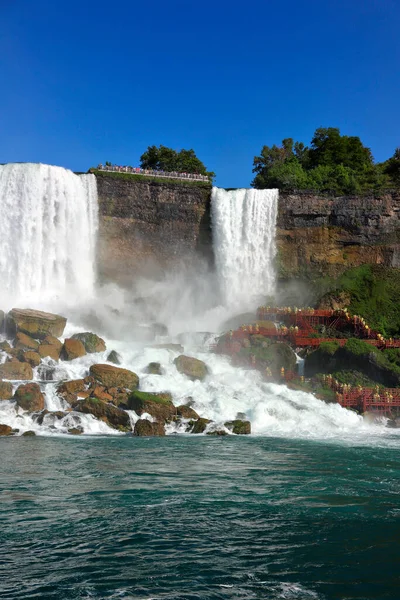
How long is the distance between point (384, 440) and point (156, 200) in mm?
27661

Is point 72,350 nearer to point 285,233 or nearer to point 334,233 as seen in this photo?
point 285,233

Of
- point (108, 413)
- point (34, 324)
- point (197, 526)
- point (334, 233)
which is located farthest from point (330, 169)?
point (197, 526)

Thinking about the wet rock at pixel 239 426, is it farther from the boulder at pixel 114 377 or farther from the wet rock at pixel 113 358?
the wet rock at pixel 113 358

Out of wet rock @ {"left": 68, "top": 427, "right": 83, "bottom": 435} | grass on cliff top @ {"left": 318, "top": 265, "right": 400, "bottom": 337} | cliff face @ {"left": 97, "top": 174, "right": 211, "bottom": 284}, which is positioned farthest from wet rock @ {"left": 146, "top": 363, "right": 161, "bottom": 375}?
grass on cliff top @ {"left": 318, "top": 265, "right": 400, "bottom": 337}

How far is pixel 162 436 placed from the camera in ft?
70.3

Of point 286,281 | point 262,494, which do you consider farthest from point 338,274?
point 262,494

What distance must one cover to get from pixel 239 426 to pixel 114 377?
22.5 feet

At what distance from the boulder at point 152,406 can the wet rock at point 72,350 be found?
6.98 meters

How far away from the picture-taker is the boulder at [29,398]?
23016mm

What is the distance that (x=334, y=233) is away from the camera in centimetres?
4497

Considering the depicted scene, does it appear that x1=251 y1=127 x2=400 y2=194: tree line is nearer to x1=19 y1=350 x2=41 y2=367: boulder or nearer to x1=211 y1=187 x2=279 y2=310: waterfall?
x1=211 y1=187 x2=279 y2=310: waterfall

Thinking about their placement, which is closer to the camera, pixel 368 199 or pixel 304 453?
→ pixel 304 453

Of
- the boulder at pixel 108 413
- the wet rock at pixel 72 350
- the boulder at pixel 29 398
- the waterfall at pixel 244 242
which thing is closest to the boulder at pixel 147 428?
the boulder at pixel 108 413

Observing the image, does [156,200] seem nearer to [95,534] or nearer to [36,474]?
[36,474]
